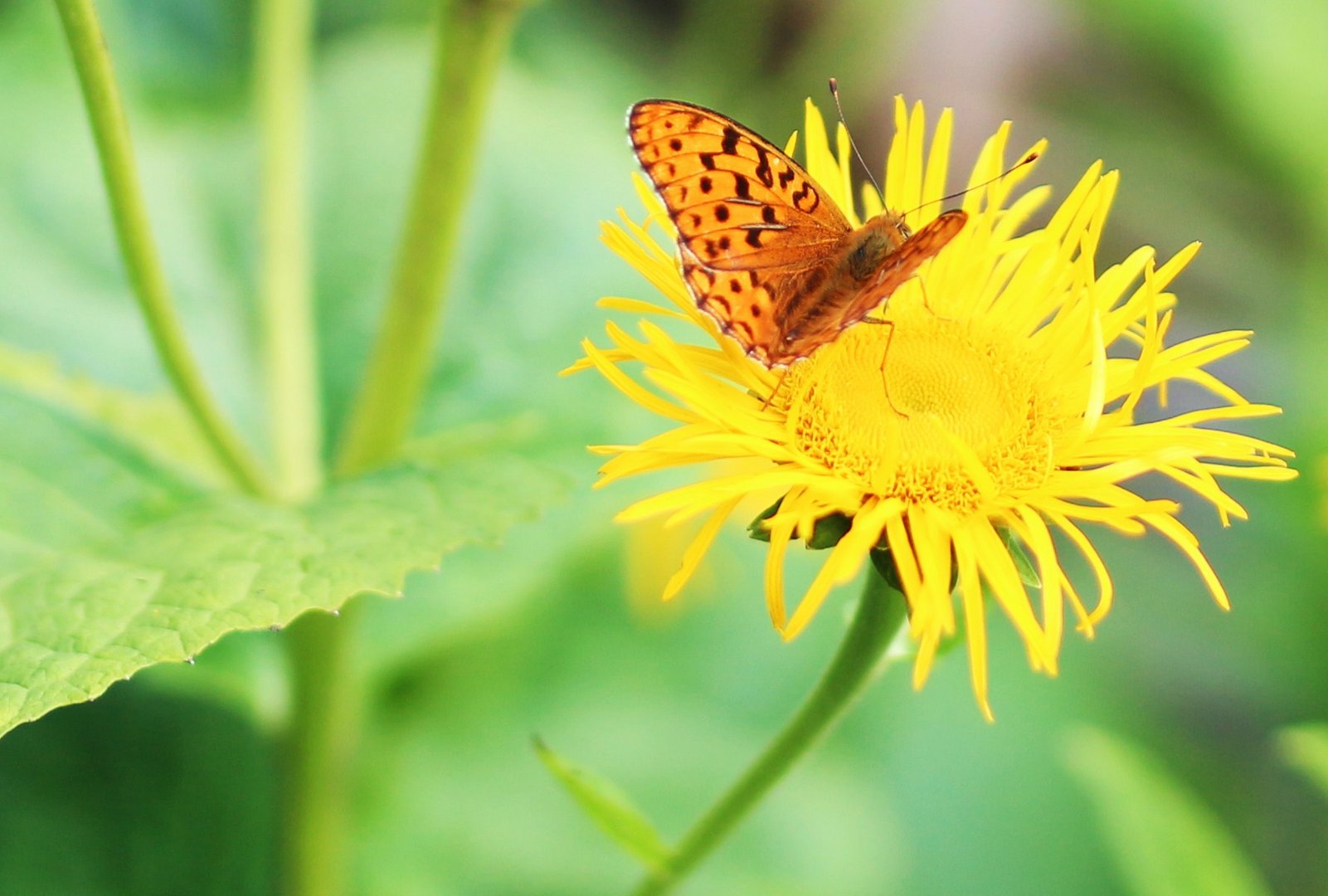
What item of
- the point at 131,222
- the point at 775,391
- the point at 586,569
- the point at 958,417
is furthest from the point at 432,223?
the point at 586,569

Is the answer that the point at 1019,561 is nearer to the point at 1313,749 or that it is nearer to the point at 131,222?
the point at 1313,749

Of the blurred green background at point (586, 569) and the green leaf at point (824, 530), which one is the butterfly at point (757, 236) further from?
the blurred green background at point (586, 569)

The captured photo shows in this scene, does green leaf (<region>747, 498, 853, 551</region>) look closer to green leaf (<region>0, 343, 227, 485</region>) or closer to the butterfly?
the butterfly

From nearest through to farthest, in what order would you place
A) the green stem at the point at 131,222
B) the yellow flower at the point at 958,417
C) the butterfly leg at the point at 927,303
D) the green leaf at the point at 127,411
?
the yellow flower at the point at 958,417 < the green stem at the point at 131,222 < the butterfly leg at the point at 927,303 < the green leaf at the point at 127,411

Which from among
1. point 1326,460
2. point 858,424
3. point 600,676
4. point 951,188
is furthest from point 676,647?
point 951,188

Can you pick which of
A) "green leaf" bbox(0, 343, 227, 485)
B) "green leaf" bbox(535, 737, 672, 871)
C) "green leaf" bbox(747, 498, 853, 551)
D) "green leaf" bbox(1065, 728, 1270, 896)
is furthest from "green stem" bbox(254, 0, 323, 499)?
"green leaf" bbox(1065, 728, 1270, 896)

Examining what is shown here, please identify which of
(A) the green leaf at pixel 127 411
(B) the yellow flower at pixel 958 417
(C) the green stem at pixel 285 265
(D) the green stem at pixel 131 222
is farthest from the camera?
(C) the green stem at pixel 285 265

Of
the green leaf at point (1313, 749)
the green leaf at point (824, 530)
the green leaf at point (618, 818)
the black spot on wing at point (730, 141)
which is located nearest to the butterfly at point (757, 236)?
the black spot on wing at point (730, 141)

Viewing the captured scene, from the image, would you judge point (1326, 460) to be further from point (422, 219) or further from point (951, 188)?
point (951, 188)
